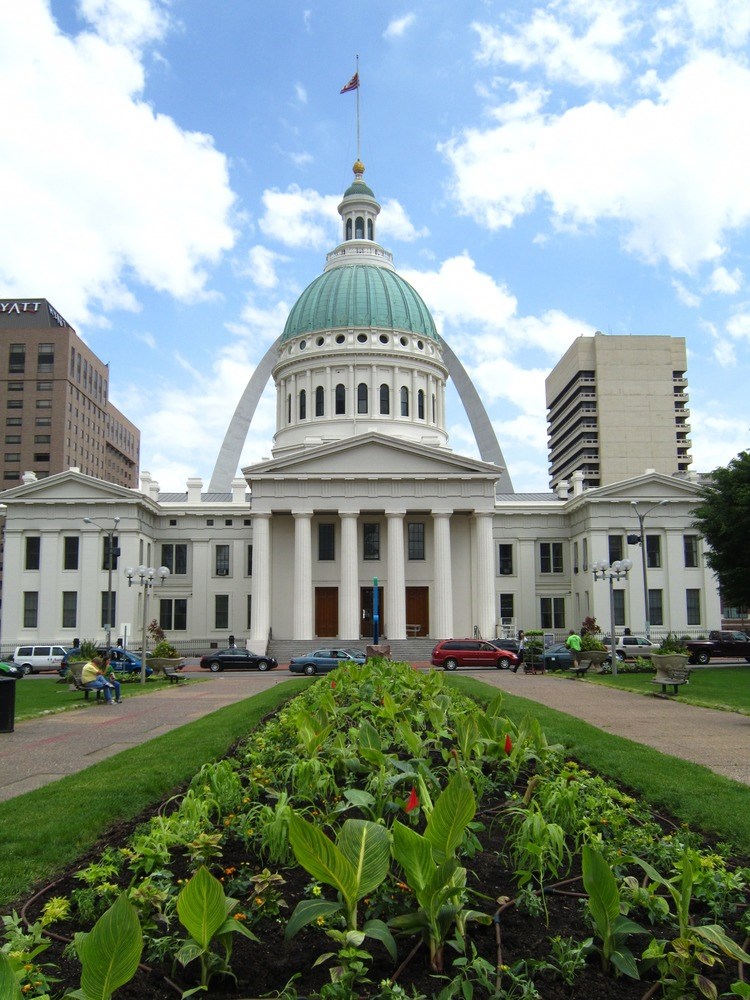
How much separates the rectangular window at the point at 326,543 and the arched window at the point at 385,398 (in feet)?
48.4

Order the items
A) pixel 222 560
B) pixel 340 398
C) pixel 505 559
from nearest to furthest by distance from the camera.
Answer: pixel 222 560 < pixel 505 559 < pixel 340 398

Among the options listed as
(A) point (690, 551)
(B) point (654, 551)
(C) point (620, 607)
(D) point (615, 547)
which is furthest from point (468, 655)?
(A) point (690, 551)

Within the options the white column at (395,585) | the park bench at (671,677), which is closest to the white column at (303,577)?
the white column at (395,585)

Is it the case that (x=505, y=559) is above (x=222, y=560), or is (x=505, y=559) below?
below

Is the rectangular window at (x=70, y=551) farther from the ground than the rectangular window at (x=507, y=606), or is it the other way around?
the rectangular window at (x=70, y=551)

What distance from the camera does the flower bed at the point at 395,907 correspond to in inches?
198

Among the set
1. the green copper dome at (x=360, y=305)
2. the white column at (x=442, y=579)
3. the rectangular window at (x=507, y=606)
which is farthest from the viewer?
the green copper dome at (x=360, y=305)

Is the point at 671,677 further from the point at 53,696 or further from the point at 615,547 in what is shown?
the point at 615,547

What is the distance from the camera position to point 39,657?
173 feet

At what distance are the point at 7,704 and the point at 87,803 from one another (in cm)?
1064

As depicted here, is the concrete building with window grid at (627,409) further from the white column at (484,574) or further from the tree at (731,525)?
the tree at (731,525)

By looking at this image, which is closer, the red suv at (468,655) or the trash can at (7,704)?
the trash can at (7,704)

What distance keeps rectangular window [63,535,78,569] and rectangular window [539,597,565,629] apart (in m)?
36.2

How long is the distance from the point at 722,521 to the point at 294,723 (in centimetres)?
4066
